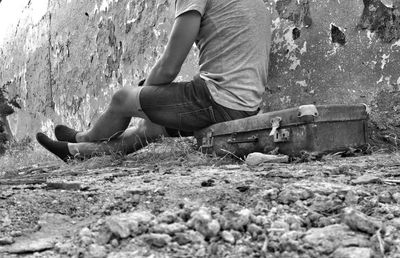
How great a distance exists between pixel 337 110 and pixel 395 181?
1057mm

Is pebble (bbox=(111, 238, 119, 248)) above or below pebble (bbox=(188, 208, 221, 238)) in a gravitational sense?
below

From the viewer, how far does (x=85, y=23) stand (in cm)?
588

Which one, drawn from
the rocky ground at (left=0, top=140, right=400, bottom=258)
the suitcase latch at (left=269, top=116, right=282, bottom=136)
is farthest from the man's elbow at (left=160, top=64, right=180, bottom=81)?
the rocky ground at (left=0, top=140, right=400, bottom=258)

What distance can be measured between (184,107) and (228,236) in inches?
76.3

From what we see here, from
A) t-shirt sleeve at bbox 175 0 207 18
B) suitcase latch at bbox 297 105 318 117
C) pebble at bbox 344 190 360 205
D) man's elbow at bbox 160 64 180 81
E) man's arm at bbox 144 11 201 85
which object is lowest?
pebble at bbox 344 190 360 205

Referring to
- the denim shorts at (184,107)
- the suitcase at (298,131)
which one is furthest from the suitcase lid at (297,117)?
the denim shorts at (184,107)

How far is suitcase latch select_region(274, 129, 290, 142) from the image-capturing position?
258 cm

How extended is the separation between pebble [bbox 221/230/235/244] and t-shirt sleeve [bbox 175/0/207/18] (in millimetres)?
1889

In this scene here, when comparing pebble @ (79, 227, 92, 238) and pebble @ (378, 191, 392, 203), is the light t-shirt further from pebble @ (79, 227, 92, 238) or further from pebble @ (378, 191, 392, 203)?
pebble @ (79, 227, 92, 238)

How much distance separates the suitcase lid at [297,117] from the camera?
2523 millimetres

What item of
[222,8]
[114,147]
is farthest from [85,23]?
[222,8]

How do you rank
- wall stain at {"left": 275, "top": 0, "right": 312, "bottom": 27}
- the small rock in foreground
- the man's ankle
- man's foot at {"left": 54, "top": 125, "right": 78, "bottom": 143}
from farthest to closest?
man's foot at {"left": 54, "top": 125, "right": 78, "bottom": 143}
the man's ankle
wall stain at {"left": 275, "top": 0, "right": 312, "bottom": 27}
the small rock in foreground

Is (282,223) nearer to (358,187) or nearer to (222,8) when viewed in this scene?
(358,187)

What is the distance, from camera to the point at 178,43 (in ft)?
9.29
